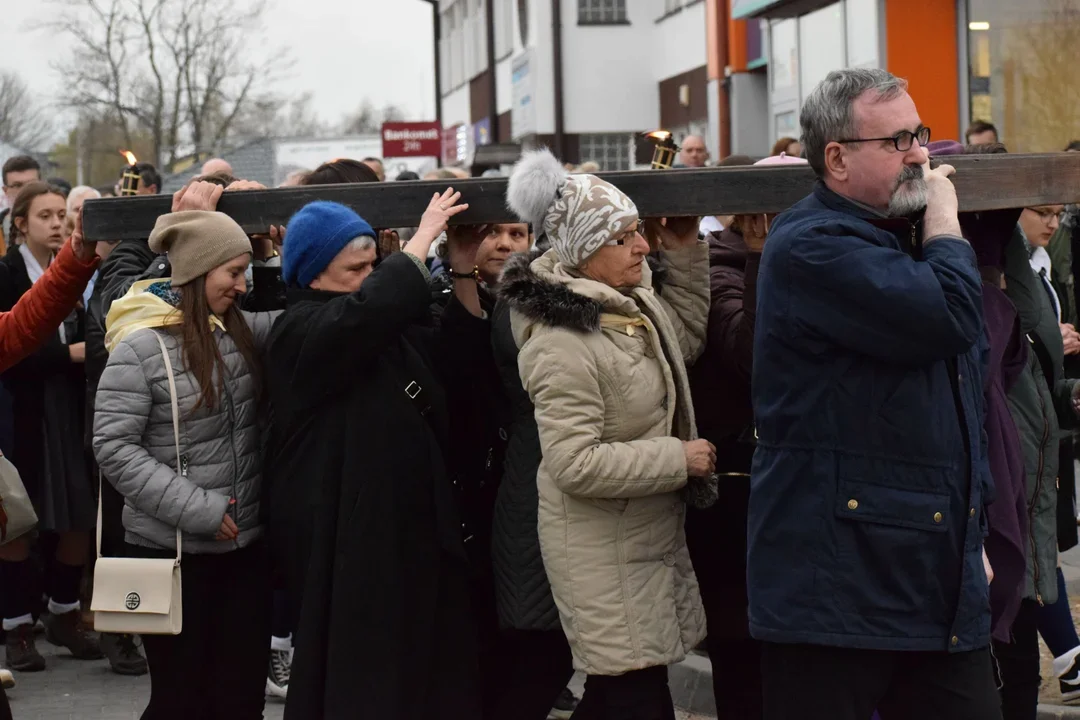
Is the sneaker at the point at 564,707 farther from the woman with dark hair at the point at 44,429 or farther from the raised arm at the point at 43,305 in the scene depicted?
the raised arm at the point at 43,305

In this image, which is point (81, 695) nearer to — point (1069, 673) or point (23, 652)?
point (23, 652)

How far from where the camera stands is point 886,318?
3.31 meters

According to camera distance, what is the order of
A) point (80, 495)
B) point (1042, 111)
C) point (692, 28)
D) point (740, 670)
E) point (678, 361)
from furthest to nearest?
point (692, 28)
point (1042, 111)
point (80, 495)
point (740, 670)
point (678, 361)

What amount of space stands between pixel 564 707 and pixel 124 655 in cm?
218

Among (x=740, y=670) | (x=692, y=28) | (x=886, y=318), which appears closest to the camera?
(x=886, y=318)

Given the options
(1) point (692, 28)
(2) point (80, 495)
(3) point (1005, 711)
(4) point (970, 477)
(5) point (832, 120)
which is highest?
(1) point (692, 28)

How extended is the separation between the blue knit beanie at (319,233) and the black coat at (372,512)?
0.39ft

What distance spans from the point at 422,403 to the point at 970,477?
1811 millimetres

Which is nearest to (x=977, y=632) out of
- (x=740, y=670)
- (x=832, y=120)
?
(x=832, y=120)

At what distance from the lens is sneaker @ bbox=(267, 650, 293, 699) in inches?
268

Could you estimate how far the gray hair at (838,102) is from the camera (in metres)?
3.47

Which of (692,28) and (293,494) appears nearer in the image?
(293,494)

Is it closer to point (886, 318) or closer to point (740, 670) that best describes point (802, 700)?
point (886, 318)

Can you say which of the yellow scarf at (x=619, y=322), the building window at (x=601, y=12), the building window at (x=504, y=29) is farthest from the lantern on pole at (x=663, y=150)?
the building window at (x=504, y=29)
